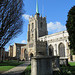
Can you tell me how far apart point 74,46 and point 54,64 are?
8.92 metres

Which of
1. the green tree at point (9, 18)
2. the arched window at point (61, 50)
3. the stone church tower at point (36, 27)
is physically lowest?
the arched window at point (61, 50)

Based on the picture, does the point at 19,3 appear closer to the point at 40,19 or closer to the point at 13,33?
the point at 13,33

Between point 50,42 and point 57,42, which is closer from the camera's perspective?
point 57,42

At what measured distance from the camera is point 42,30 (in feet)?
208

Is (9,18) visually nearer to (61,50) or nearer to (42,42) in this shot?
(61,50)

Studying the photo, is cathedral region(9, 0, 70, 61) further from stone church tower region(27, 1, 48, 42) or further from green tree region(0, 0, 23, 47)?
green tree region(0, 0, 23, 47)

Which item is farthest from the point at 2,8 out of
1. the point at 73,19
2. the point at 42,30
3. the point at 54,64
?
the point at 42,30

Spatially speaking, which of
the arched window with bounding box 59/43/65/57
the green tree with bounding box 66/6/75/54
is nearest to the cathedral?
the arched window with bounding box 59/43/65/57

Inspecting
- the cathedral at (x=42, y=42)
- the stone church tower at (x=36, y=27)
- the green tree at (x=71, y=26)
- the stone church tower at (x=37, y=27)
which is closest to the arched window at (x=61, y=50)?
the cathedral at (x=42, y=42)

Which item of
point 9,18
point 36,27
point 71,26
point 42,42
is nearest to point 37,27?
point 36,27

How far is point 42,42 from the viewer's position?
4641 cm

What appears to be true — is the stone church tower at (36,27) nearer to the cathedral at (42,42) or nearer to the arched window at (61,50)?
the cathedral at (42,42)

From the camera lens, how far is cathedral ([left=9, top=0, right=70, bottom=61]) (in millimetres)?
39031

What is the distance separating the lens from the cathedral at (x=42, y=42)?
39.0 m
